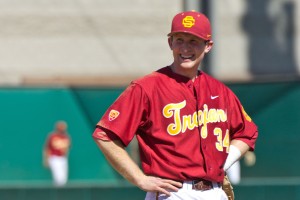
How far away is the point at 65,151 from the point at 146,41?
8.63 meters

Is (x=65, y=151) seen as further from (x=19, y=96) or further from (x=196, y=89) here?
(x=196, y=89)

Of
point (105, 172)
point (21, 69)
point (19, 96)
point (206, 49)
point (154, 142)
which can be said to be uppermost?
point (21, 69)

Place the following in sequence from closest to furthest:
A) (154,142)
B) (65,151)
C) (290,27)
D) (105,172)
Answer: (154,142), (105,172), (65,151), (290,27)

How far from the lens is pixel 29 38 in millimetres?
25844

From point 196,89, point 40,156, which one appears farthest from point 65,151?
point 196,89

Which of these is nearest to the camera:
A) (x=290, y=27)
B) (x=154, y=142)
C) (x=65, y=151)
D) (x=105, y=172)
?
(x=154, y=142)

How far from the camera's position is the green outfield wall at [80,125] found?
15.1 metres

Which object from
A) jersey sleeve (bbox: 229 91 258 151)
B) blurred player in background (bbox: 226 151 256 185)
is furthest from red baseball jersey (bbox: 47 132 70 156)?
jersey sleeve (bbox: 229 91 258 151)

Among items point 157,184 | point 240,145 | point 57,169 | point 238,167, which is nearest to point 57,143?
point 57,169

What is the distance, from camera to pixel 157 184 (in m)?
5.14

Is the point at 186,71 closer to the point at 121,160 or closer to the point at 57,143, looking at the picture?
the point at 121,160

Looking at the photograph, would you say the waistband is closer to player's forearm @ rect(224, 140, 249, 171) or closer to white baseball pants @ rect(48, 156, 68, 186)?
player's forearm @ rect(224, 140, 249, 171)

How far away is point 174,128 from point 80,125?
12050 mm

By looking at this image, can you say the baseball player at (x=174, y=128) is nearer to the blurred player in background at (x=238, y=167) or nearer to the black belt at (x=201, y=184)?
the black belt at (x=201, y=184)
